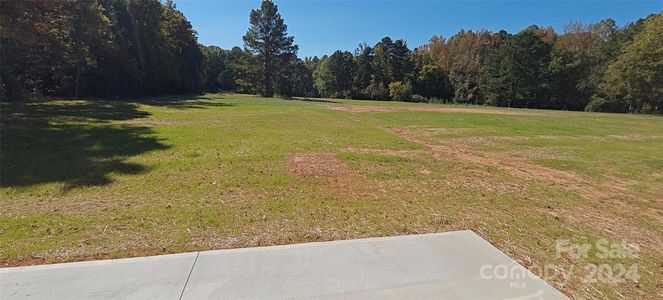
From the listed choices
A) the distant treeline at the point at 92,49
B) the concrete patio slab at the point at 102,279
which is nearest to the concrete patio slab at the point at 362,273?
the concrete patio slab at the point at 102,279

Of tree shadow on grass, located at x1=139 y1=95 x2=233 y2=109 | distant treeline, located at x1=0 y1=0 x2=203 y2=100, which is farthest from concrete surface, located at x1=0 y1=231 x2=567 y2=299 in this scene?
tree shadow on grass, located at x1=139 y1=95 x2=233 y2=109

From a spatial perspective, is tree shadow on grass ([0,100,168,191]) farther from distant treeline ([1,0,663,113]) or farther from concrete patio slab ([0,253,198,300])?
distant treeline ([1,0,663,113])

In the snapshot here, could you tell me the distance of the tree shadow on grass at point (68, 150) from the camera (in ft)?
20.6

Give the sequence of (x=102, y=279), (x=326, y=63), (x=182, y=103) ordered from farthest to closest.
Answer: (x=326, y=63)
(x=182, y=103)
(x=102, y=279)

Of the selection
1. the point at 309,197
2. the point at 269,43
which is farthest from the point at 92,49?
the point at 309,197

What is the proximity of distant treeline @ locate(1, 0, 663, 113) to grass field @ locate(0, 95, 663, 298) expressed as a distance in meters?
14.0

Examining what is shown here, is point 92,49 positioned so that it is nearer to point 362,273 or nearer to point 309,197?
point 309,197

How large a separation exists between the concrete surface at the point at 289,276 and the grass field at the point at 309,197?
367mm

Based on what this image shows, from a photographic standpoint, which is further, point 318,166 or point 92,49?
point 92,49

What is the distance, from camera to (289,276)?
2.94 m

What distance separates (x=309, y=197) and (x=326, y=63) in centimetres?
7123

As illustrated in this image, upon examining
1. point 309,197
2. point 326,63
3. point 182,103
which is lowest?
point 309,197

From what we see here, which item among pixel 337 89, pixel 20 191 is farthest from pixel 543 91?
pixel 20 191

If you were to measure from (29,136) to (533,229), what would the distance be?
45.1 feet
